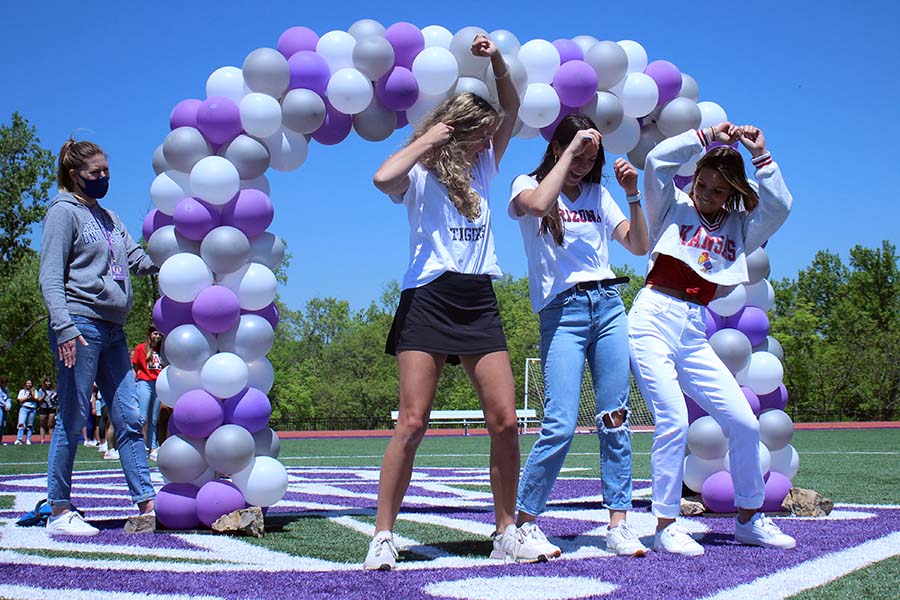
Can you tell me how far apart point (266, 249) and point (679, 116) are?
3.14m

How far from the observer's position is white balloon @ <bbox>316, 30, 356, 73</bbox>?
6156 mm

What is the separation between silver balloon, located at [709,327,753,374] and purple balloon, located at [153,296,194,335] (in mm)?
3570

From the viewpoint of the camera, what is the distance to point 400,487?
397 cm

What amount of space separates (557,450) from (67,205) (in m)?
3.34

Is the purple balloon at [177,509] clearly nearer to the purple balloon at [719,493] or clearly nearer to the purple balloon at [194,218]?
the purple balloon at [194,218]

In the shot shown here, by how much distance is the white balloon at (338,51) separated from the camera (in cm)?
616

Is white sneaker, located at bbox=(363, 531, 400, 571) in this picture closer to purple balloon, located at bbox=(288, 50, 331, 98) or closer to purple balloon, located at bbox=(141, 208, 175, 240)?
purple balloon, located at bbox=(141, 208, 175, 240)

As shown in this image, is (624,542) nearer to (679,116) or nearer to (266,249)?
(266,249)

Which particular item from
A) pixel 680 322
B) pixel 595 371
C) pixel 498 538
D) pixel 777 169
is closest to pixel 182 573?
pixel 498 538

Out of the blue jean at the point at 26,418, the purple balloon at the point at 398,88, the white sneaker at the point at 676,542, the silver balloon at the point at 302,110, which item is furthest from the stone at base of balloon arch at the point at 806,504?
the blue jean at the point at 26,418

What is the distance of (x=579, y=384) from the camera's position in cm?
431

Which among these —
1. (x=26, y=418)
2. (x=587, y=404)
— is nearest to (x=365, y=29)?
(x=587, y=404)

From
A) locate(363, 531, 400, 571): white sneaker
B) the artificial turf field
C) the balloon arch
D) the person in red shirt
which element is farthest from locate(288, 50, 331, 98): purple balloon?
the person in red shirt

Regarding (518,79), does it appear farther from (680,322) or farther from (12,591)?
(12,591)
